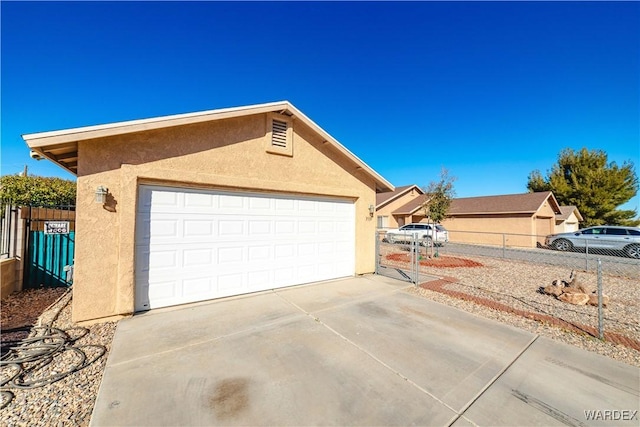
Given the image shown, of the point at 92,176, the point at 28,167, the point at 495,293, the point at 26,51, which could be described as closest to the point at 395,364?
the point at 495,293

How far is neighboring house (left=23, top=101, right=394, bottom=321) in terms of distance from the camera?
15.1 ft

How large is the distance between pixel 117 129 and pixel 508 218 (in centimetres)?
2573

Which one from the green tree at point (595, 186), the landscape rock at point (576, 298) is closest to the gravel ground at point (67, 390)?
the landscape rock at point (576, 298)

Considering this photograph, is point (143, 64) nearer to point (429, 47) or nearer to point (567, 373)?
point (429, 47)

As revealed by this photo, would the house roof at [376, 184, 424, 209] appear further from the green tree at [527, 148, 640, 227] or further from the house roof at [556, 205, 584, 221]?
the green tree at [527, 148, 640, 227]

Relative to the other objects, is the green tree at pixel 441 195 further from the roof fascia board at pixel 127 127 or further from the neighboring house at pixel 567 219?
the neighboring house at pixel 567 219

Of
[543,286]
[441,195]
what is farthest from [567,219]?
[543,286]

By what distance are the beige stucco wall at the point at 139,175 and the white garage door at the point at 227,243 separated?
26 centimetres

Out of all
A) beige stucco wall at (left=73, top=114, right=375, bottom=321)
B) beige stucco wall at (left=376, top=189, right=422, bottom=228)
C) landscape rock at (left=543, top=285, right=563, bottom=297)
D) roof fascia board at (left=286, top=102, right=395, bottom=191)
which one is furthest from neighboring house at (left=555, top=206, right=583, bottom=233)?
beige stucco wall at (left=73, top=114, right=375, bottom=321)

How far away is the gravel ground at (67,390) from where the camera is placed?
2394mm

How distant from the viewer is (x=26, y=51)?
693cm

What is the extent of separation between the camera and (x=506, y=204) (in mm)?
22266

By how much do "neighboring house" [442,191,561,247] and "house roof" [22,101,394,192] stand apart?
18.0 meters

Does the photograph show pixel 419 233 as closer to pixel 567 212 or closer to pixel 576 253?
pixel 576 253
